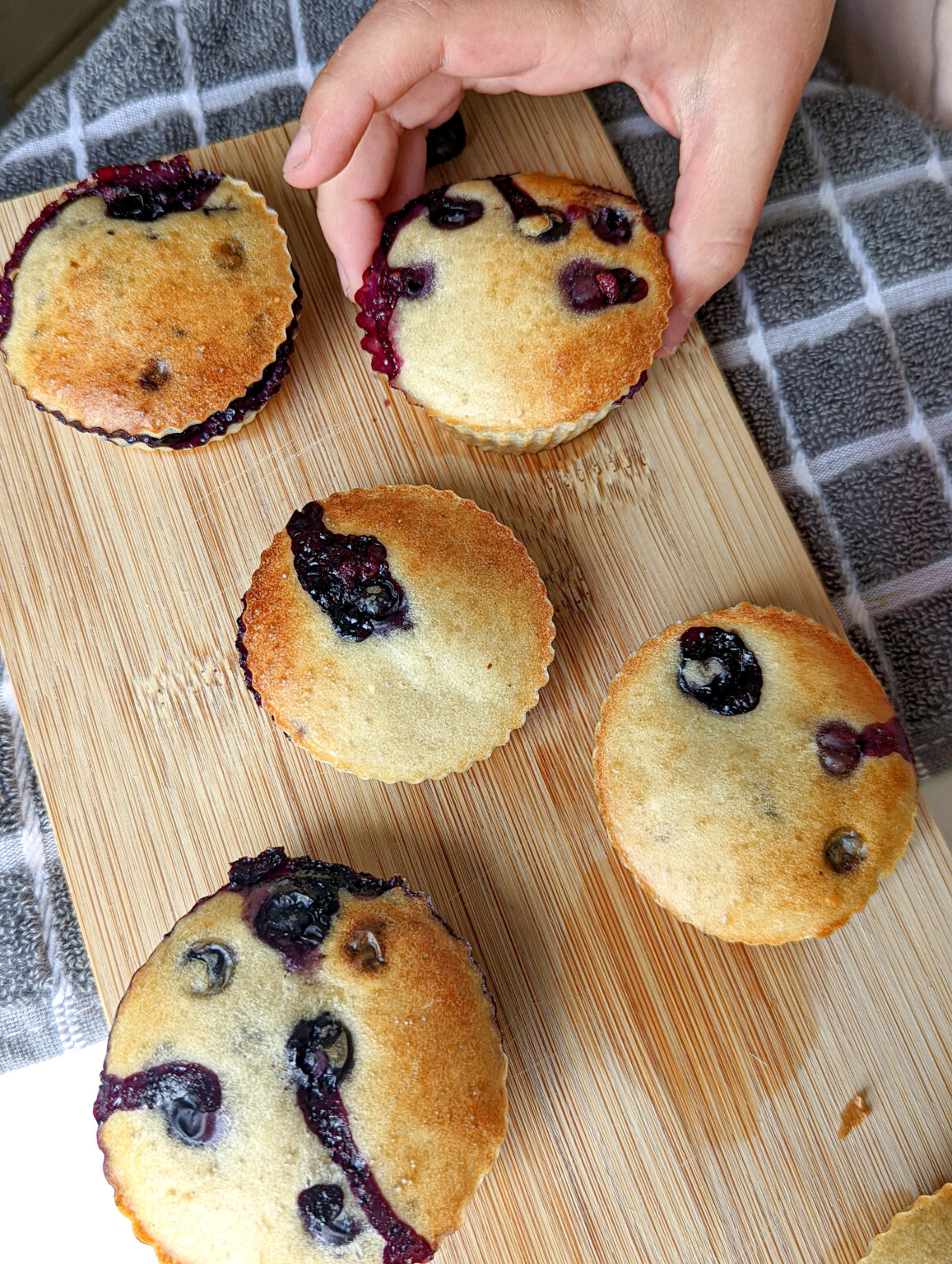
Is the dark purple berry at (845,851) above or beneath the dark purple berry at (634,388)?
beneath

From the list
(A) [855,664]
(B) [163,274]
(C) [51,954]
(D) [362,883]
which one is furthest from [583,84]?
(C) [51,954]

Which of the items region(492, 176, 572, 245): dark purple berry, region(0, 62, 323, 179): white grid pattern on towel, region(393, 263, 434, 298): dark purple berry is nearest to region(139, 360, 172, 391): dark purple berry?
region(393, 263, 434, 298): dark purple berry

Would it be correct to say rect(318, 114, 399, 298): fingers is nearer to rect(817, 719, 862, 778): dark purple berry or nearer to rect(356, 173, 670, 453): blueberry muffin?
rect(356, 173, 670, 453): blueberry muffin

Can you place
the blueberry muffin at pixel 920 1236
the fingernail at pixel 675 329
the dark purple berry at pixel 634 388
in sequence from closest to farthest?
the blueberry muffin at pixel 920 1236
the dark purple berry at pixel 634 388
the fingernail at pixel 675 329

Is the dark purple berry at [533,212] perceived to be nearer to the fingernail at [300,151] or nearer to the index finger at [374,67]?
the index finger at [374,67]

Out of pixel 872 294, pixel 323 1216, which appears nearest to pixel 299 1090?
→ pixel 323 1216

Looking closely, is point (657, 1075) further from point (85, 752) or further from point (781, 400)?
point (781, 400)

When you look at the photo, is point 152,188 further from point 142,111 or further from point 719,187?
point 719,187

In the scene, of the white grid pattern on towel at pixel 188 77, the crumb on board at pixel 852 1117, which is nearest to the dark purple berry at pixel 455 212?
the white grid pattern on towel at pixel 188 77
